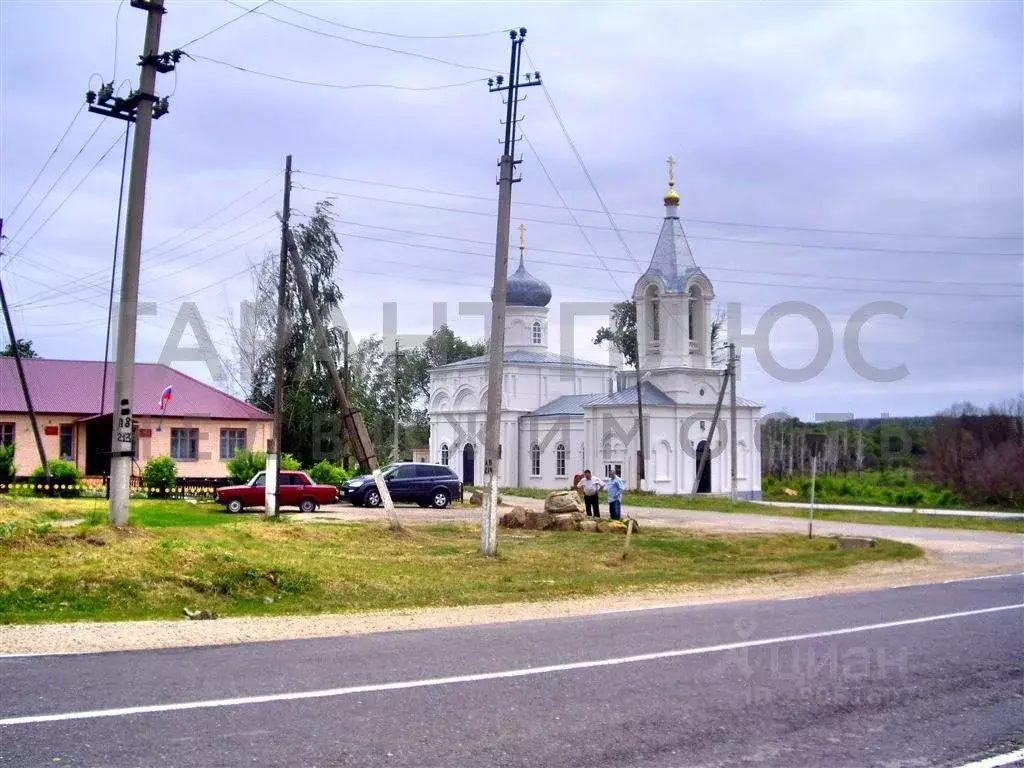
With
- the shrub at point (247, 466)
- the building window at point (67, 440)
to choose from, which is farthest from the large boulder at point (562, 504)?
the building window at point (67, 440)

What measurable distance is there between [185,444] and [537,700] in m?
38.1

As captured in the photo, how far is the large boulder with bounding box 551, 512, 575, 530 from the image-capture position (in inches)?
1080

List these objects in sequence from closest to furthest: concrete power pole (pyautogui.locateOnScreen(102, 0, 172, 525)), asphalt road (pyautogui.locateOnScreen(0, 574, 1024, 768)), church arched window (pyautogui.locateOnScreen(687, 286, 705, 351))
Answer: asphalt road (pyautogui.locateOnScreen(0, 574, 1024, 768)) < concrete power pole (pyautogui.locateOnScreen(102, 0, 172, 525)) < church arched window (pyautogui.locateOnScreen(687, 286, 705, 351))

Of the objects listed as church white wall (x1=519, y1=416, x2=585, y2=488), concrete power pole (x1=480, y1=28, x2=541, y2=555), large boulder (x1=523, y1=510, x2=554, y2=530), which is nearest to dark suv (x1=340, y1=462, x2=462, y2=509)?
large boulder (x1=523, y1=510, x2=554, y2=530)

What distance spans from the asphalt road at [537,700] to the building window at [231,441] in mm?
34399

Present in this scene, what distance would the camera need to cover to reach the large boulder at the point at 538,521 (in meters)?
27.9

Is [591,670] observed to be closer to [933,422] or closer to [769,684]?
[769,684]

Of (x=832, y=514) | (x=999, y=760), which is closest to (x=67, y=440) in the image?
(x=832, y=514)

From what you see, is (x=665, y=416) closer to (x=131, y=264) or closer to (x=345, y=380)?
(x=345, y=380)

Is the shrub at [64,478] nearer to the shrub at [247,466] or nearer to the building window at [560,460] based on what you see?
the shrub at [247,466]

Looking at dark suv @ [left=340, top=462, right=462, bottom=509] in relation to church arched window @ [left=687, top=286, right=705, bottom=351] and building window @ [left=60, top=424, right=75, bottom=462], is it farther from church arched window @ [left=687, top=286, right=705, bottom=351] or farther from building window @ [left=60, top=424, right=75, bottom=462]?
church arched window @ [left=687, top=286, right=705, bottom=351]

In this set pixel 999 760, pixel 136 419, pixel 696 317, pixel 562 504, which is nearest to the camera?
pixel 999 760

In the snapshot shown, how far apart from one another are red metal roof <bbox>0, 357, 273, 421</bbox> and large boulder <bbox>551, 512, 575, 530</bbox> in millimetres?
20872

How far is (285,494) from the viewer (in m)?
32.3
